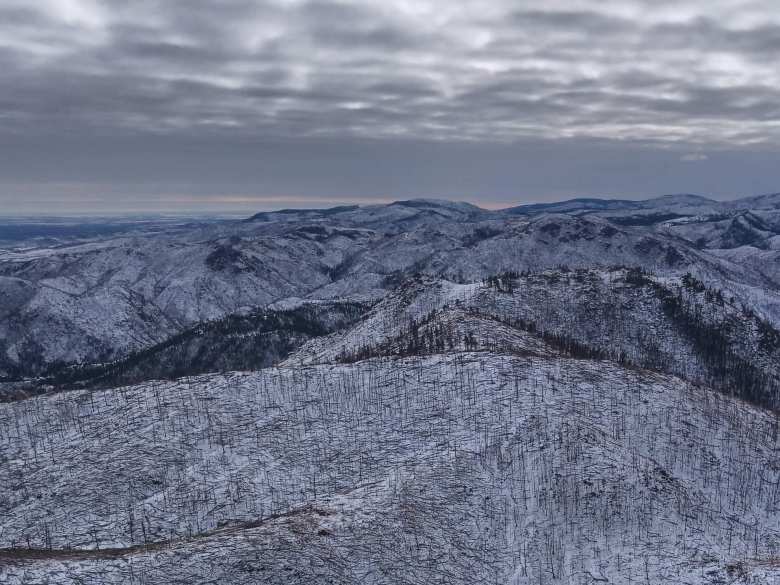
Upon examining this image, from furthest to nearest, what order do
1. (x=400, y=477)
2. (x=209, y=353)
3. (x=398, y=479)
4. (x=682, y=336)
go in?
(x=209, y=353)
(x=682, y=336)
(x=400, y=477)
(x=398, y=479)

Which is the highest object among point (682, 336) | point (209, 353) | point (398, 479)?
point (682, 336)

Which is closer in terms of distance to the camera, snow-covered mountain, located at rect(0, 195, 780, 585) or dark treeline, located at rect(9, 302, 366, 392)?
snow-covered mountain, located at rect(0, 195, 780, 585)

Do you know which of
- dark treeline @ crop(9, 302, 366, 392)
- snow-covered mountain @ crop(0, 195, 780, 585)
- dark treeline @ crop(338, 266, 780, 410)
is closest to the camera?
snow-covered mountain @ crop(0, 195, 780, 585)

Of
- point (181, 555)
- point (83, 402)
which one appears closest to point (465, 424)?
point (181, 555)

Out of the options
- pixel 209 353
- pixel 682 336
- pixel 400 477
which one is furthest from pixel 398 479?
pixel 209 353

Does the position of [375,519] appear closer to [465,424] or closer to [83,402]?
[465,424]

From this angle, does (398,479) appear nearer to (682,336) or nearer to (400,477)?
(400,477)

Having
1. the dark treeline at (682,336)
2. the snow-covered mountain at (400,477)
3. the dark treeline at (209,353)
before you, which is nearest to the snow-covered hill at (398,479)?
the snow-covered mountain at (400,477)

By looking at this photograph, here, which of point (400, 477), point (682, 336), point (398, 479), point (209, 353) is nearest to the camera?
point (398, 479)

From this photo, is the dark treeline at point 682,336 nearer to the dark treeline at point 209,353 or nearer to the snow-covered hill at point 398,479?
the snow-covered hill at point 398,479

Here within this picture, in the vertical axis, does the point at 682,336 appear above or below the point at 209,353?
above

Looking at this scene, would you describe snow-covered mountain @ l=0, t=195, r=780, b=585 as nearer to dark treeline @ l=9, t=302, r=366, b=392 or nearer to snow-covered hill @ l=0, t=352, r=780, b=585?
snow-covered hill @ l=0, t=352, r=780, b=585

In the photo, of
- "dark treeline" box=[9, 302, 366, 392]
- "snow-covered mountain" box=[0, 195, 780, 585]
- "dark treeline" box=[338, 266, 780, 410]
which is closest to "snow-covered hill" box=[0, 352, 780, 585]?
"snow-covered mountain" box=[0, 195, 780, 585]
